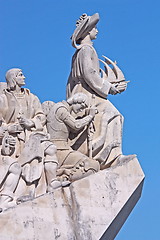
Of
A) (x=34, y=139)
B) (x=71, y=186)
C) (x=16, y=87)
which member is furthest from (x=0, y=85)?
(x=71, y=186)

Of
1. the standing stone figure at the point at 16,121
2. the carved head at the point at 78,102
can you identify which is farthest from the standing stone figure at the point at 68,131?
the standing stone figure at the point at 16,121

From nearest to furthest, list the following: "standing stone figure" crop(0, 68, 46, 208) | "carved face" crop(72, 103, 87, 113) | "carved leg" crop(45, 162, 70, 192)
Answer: "standing stone figure" crop(0, 68, 46, 208), "carved leg" crop(45, 162, 70, 192), "carved face" crop(72, 103, 87, 113)

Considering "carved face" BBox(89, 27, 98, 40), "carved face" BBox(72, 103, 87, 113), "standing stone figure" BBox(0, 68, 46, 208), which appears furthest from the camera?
"carved face" BBox(89, 27, 98, 40)

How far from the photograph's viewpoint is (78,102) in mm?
10508

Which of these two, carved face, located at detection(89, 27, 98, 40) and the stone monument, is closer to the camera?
the stone monument

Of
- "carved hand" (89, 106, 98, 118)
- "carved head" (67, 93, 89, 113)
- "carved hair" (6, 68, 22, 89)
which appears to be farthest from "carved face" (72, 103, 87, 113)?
"carved hair" (6, 68, 22, 89)

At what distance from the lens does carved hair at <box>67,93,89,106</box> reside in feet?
34.5

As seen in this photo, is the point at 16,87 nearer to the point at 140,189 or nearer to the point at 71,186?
the point at 71,186

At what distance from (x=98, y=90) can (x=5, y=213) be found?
3342mm

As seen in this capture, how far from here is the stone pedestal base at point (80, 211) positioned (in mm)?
8719

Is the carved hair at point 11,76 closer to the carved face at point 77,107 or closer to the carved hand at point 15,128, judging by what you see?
the carved hand at point 15,128

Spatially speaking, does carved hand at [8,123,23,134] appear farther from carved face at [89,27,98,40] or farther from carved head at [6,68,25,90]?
carved face at [89,27,98,40]

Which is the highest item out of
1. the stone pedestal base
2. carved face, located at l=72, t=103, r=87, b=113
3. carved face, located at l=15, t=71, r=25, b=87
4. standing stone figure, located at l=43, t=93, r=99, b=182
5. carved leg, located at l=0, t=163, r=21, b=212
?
carved face, located at l=15, t=71, r=25, b=87

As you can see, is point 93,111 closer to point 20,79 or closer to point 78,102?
point 78,102
